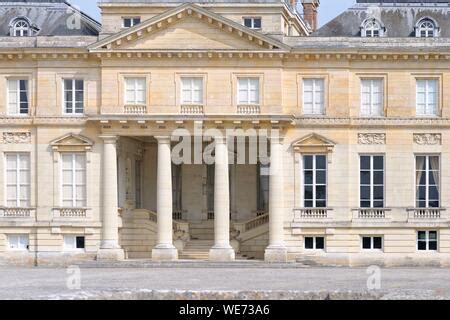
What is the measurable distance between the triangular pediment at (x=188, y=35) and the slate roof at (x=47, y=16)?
3576 mm

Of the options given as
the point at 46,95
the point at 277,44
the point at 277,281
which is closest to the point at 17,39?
the point at 46,95

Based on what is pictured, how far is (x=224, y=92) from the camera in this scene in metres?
60.7

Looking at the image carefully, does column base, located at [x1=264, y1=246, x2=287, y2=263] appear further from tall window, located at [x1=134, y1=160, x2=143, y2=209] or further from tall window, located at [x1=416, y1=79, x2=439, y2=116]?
tall window, located at [x1=416, y1=79, x2=439, y2=116]

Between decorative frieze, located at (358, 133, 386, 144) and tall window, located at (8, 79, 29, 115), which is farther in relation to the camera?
tall window, located at (8, 79, 29, 115)

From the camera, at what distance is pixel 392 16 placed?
63156 millimetres

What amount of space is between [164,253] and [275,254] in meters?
4.94

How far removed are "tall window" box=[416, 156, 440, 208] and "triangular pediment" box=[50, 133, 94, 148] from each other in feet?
49.0

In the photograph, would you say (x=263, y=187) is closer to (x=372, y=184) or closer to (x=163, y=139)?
(x=372, y=184)

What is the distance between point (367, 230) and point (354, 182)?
2243 millimetres

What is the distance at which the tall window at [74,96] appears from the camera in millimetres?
61438

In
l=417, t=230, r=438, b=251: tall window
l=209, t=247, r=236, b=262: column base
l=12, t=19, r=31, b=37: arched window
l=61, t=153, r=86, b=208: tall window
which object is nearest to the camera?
l=209, t=247, r=236, b=262: column base

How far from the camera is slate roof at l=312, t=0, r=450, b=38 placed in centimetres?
6272

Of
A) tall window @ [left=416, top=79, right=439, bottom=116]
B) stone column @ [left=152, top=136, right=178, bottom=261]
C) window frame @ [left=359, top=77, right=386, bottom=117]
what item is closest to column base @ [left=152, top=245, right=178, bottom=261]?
stone column @ [left=152, top=136, right=178, bottom=261]

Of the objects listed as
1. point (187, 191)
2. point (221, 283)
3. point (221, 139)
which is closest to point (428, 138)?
point (221, 139)
